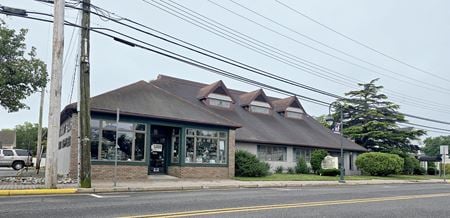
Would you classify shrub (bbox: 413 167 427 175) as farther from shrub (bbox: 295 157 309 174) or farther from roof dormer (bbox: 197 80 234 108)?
roof dormer (bbox: 197 80 234 108)

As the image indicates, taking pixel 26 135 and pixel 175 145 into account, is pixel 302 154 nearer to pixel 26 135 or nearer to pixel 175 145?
pixel 175 145

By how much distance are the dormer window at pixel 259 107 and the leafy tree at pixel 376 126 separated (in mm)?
12157

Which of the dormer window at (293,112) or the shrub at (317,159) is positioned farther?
the dormer window at (293,112)

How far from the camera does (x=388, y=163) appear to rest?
125ft

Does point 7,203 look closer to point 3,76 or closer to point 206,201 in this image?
point 206,201

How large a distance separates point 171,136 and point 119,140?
4.06 meters

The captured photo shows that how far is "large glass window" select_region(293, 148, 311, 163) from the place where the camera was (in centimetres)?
3659

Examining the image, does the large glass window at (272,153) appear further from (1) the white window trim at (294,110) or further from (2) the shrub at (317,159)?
(1) the white window trim at (294,110)

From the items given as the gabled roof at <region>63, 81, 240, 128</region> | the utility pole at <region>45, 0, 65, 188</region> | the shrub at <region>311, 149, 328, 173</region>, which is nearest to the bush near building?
the shrub at <region>311, 149, 328, 173</region>

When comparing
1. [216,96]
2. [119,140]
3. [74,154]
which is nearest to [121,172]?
[119,140]

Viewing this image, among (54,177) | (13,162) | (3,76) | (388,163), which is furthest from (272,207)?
(13,162)

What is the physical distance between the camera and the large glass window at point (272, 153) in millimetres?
33969

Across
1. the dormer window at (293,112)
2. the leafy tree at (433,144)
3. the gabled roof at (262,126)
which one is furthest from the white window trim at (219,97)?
the leafy tree at (433,144)

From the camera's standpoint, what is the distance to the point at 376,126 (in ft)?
164
